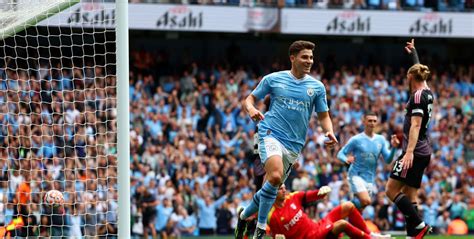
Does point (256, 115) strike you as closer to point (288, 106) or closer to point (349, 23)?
point (288, 106)

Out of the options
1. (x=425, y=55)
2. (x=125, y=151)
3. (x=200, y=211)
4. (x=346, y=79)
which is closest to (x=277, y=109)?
(x=125, y=151)

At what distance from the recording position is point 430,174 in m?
26.6

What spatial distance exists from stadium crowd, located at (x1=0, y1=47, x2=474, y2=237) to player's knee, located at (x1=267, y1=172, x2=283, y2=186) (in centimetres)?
827

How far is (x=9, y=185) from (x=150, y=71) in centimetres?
1108

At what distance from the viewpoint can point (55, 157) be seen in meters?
18.2

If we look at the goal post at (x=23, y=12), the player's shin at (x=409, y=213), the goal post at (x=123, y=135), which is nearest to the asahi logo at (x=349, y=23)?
the player's shin at (x=409, y=213)

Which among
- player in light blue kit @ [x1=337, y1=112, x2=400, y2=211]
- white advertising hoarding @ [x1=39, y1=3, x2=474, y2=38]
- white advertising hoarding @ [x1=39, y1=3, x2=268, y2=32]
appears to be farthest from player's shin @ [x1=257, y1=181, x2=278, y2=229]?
white advertising hoarding @ [x1=39, y1=3, x2=268, y2=32]

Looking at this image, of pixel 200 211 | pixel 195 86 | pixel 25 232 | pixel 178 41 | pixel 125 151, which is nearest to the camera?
pixel 125 151

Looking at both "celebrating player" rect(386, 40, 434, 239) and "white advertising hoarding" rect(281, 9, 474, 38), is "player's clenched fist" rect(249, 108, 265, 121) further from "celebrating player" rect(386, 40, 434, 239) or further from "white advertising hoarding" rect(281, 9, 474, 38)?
"white advertising hoarding" rect(281, 9, 474, 38)

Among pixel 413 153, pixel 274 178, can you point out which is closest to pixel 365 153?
pixel 413 153

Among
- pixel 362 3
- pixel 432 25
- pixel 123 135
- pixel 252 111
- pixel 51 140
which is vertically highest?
pixel 362 3

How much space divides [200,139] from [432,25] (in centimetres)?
859

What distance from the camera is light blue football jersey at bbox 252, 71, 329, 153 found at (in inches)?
443

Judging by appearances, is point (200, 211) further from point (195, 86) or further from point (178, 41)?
point (178, 41)
